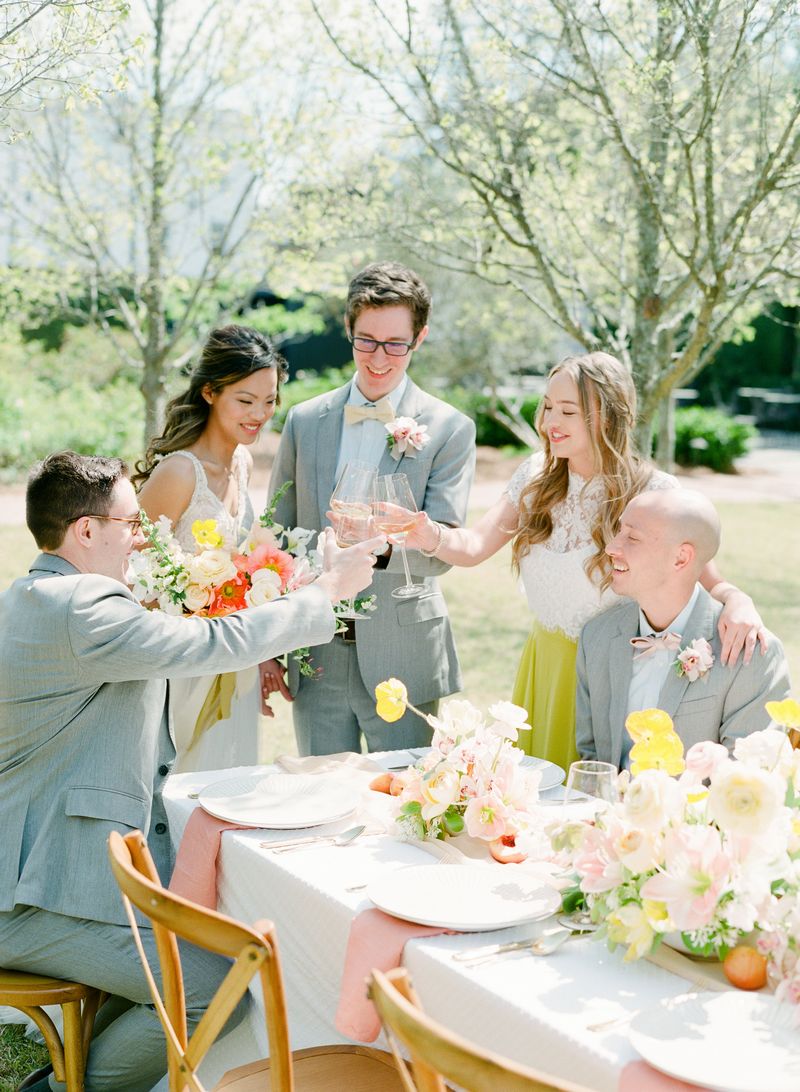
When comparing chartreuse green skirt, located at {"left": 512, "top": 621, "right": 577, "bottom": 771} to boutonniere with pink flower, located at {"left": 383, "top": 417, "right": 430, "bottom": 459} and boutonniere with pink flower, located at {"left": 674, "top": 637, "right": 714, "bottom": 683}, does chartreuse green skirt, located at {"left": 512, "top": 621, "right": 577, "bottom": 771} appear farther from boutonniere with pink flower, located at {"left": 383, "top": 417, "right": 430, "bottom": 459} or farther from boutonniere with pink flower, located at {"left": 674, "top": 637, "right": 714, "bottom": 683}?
boutonniere with pink flower, located at {"left": 383, "top": 417, "right": 430, "bottom": 459}

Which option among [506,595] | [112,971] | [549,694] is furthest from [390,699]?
[506,595]

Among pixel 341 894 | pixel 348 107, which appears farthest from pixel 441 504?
pixel 348 107

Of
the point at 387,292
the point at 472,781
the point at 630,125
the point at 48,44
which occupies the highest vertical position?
the point at 630,125

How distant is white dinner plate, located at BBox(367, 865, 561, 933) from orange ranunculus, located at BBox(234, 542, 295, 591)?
1.23 metres

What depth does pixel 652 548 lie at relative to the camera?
3455mm

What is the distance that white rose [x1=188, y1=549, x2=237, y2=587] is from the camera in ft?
12.0

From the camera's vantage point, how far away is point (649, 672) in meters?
3.64

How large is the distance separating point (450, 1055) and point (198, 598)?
2.22 m

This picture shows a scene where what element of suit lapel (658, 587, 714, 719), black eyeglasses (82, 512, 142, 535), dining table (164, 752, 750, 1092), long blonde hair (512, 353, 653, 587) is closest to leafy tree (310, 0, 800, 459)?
long blonde hair (512, 353, 653, 587)

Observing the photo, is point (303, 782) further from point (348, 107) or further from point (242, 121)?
point (242, 121)

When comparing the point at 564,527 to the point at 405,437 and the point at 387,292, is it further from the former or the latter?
the point at 387,292

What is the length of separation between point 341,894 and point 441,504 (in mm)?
2023

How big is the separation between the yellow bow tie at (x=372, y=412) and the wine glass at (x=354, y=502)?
39.7 inches

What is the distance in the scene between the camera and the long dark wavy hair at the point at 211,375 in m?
4.37
